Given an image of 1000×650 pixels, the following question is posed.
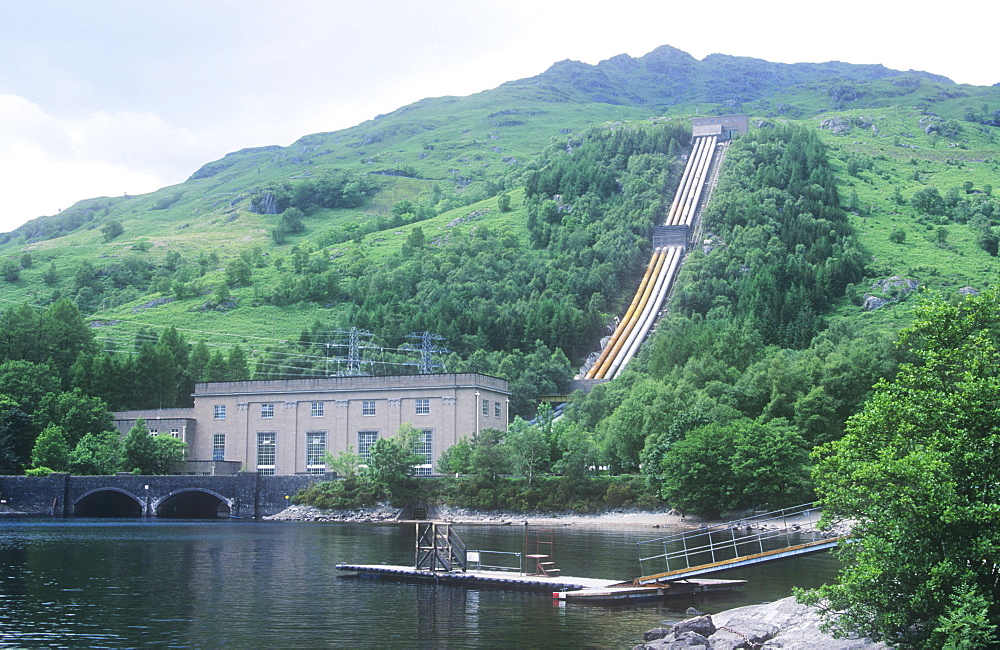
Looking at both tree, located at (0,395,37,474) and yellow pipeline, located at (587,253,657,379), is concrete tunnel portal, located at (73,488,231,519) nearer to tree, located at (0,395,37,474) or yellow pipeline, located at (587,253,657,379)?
tree, located at (0,395,37,474)

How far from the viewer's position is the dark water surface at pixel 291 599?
33094 millimetres

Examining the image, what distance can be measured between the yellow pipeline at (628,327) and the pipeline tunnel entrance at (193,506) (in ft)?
183

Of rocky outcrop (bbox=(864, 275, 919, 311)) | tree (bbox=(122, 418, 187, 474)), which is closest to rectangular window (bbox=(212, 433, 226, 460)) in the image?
tree (bbox=(122, 418, 187, 474))

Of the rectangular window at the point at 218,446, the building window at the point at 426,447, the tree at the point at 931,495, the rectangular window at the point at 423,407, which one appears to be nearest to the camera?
the tree at the point at 931,495

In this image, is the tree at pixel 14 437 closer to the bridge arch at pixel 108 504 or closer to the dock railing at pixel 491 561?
the bridge arch at pixel 108 504

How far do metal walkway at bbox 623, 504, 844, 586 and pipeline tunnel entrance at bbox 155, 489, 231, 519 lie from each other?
174 feet

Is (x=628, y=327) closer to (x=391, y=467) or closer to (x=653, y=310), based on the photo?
(x=653, y=310)

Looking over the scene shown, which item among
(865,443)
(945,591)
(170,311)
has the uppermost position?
(170,311)

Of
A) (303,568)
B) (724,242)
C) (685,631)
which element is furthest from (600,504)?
(724,242)

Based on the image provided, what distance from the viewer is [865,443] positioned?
27.3 metres

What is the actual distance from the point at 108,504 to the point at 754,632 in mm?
92066

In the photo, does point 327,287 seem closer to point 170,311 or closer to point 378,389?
point 170,311

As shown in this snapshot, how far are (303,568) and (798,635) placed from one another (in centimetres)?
2862

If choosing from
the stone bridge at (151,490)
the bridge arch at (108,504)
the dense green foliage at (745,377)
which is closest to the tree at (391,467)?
the stone bridge at (151,490)
